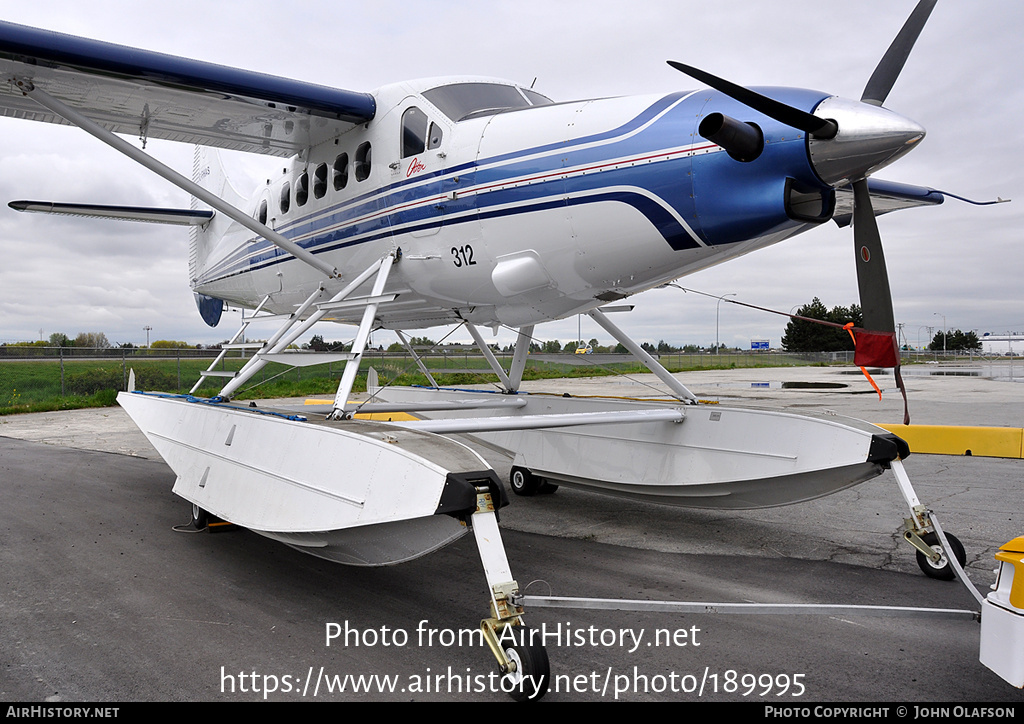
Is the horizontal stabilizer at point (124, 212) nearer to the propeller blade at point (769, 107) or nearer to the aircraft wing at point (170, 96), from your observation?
the aircraft wing at point (170, 96)

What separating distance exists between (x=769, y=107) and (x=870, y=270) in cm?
123

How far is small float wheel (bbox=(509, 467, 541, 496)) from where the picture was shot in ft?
24.3

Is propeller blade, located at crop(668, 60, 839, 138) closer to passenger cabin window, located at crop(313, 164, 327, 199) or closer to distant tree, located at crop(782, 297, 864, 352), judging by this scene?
passenger cabin window, located at crop(313, 164, 327, 199)

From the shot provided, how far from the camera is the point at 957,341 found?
401 feet

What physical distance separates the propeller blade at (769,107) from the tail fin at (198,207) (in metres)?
7.47

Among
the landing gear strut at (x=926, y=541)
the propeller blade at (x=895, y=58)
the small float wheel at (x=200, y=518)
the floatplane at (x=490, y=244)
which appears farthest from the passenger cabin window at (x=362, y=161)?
the landing gear strut at (x=926, y=541)

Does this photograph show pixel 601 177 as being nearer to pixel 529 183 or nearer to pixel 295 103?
pixel 529 183

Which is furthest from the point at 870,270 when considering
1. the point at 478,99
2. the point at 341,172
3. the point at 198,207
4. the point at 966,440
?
the point at 198,207

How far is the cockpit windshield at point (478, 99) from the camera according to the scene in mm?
5262

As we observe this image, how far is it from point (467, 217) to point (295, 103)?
2.03m

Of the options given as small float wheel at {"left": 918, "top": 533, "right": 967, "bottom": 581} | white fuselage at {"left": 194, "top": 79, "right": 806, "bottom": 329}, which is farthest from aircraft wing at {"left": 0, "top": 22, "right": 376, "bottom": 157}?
small float wheel at {"left": 918, "top": 533, "right": 967, "bottom": 581}

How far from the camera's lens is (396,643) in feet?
11.5
